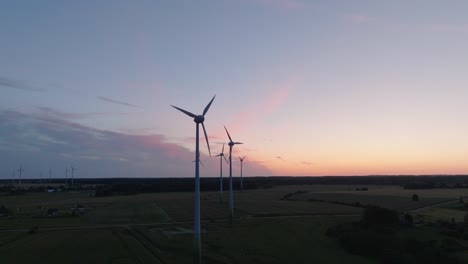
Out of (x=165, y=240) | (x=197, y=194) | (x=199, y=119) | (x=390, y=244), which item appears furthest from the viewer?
(x=165, y=240)

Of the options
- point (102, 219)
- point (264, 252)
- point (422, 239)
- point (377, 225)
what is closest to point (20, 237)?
point (102, 219)

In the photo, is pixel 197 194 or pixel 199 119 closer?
pixel 197 194

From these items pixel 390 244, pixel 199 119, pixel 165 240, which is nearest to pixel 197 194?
pixel 199 119

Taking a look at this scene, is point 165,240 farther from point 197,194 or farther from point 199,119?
point 199,119

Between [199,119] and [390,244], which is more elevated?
[199,119]

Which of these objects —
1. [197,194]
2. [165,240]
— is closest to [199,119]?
[197,194]

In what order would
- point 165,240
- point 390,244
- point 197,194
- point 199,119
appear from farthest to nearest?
point 165,240 → point 390,244 → point 199,119 → point 197,194

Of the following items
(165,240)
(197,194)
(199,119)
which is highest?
(199,119)

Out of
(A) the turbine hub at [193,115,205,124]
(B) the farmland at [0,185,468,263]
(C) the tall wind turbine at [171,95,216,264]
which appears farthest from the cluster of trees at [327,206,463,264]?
(A) the turbine hub at [193,115,205,124]

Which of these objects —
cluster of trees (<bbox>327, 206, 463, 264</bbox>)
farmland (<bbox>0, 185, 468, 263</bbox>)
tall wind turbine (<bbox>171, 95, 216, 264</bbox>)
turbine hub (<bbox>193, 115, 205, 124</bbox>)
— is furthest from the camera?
farmland (<bbox>0, 185, 468, 263</bbox>)

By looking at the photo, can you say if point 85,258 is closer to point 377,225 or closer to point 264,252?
point 264,252

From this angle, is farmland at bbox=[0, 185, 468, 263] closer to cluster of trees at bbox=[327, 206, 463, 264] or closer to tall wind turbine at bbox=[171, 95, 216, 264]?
cluster of trees at bbox=[327, 206, 463, 264]
